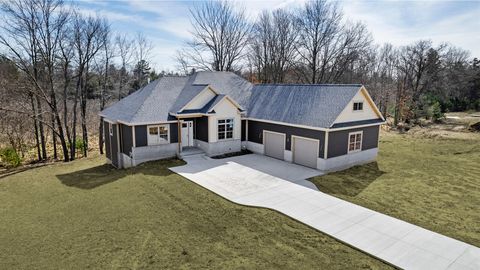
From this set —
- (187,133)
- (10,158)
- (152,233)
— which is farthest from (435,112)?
(10,158)

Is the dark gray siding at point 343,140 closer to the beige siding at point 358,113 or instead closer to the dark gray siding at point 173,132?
the beige siding at point 358,113

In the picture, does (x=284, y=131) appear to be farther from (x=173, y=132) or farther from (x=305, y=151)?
(x=173, y=132)

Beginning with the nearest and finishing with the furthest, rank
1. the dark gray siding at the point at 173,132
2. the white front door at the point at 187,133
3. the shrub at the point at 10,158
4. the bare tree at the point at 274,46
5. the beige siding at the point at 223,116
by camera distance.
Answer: the dark gray siding at the point at 173,132 → the beige siding at the point at 223,116 → the white front door at the point at 187,133 → the shrub at the point at 10,158 → the bare tree at the point at 274,46

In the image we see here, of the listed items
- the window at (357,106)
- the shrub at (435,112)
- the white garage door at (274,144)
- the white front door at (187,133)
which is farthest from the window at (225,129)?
the shrub at (435,112)

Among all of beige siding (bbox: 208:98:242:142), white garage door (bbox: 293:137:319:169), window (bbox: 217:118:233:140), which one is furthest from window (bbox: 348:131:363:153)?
window (bbox: 217:118:233:140)

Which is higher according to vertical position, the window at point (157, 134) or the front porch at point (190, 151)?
the window at point (157, 134)

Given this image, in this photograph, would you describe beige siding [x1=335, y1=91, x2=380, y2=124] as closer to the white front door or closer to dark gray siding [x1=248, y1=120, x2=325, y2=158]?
dark gray siding [x1=248, y1=120, x2=325, y2=158]

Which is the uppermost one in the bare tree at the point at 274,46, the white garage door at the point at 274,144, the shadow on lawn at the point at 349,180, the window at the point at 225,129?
the bare tree at the point at 274,46
